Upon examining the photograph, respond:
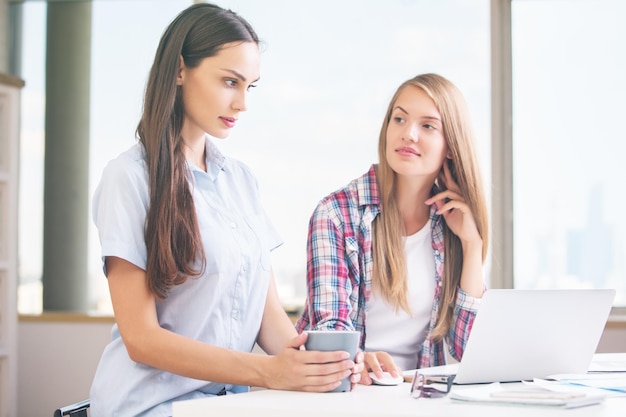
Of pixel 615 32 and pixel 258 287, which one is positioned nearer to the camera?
pixel 258 287

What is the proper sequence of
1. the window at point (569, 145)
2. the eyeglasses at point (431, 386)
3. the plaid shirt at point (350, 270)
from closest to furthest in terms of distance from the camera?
the eyeglasses at point (431, 386) → the plaid shirt at point (350, 270) → the window at point (569, 145)

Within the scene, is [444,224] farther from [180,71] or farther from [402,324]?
[180,71]

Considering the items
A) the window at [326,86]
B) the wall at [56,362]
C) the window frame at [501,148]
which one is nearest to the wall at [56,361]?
the wall at [56,362]

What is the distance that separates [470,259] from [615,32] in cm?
190

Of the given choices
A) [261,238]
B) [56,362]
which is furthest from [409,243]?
[56,362]

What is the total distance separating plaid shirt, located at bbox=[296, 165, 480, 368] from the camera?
216cm

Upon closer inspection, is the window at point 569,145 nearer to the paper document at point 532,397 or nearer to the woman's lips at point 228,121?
the woman's lips at point 228,121

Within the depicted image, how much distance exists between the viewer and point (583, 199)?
3605 millimetres

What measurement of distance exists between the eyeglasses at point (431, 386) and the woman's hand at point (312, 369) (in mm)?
110

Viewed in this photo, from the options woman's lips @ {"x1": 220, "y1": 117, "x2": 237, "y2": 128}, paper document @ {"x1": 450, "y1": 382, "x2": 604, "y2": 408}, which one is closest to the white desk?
paper document @ {"x1": 450, "y1": 382, "x2": 604, "y2": 408}

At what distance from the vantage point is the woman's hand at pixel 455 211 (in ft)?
7.41

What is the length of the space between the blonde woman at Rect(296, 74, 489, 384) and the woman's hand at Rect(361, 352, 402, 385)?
0.55 m

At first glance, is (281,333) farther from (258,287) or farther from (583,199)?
(583,199)

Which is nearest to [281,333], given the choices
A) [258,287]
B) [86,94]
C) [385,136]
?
[258,287]
